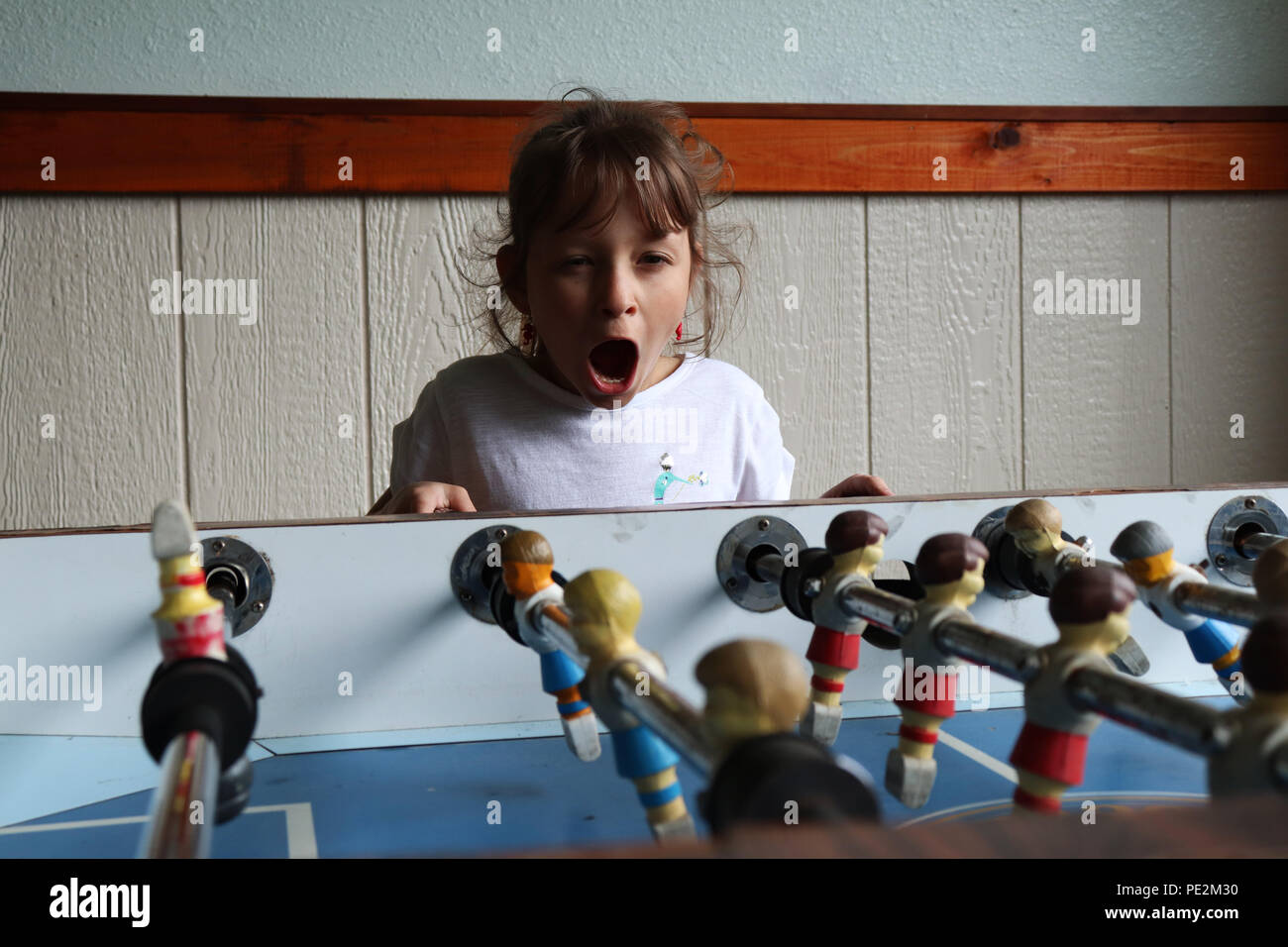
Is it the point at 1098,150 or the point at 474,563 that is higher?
the point at 1098,150

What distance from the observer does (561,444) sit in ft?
3.91

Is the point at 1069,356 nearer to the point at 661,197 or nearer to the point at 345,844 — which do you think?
the point at 661,197

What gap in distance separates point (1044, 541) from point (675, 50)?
3.48 ft

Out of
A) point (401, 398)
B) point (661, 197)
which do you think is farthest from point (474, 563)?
point (401, 398)

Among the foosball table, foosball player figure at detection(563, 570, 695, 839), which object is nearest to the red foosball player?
the foosball table

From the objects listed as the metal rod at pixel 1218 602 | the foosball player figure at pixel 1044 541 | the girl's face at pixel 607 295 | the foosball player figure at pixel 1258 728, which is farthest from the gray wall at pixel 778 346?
the foosball player figure at pixel 1258 728

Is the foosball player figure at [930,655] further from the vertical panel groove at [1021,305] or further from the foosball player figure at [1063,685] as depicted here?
the vertical panel groove at [1021,305]

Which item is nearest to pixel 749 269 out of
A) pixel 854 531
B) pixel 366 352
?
pixel 366 352

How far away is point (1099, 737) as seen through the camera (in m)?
0.59

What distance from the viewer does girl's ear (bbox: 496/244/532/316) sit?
1.17 metres

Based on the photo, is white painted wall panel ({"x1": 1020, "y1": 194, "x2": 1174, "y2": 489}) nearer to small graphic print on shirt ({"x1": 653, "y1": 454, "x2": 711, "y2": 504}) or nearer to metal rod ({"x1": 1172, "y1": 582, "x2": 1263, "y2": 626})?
small graphic print on shirt ({"x1": 653, "y1": 454, "x2": 711, "y2": 504})

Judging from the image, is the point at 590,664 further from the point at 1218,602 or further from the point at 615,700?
the point at 1218,602

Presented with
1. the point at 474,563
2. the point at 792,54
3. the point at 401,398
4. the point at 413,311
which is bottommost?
the point at 474,563
